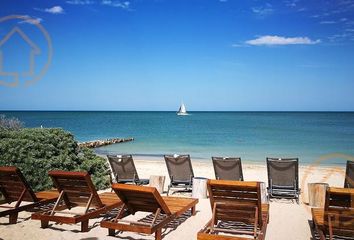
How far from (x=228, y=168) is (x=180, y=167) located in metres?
1.15

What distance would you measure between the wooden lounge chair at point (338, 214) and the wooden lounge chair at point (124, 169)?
482 cm

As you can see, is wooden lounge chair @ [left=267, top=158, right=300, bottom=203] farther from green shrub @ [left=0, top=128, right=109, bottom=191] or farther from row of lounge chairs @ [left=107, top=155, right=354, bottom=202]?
green shrub @ [left=0, top=128, right=109, bottom=191]

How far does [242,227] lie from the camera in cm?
516

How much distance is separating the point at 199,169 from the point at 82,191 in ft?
29.1

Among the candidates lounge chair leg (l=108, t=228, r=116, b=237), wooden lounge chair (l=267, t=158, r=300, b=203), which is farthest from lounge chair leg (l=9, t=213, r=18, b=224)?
wooden lounge chair (l=267, t=158, r=300, b=203)

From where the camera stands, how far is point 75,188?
540 cm

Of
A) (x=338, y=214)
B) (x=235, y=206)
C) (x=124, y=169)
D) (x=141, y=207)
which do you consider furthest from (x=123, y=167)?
(x=338, y=214)

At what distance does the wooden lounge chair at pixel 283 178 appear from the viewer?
7445 mm

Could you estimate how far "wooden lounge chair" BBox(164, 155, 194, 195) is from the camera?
8203mm

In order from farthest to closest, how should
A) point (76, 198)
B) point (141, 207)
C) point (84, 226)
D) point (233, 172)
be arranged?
point (233, 172) < point (76, 198) < point (84, 226) < point (141, 207)

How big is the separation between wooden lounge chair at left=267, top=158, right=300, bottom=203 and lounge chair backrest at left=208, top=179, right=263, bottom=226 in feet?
9.82

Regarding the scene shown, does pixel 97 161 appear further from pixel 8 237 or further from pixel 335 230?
pixel 335 230

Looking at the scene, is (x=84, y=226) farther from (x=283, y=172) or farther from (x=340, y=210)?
(x=283, y=172)

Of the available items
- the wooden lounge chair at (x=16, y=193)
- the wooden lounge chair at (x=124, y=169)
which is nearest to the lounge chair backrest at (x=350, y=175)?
the wooden lounge chair at (x=124, y=169)
